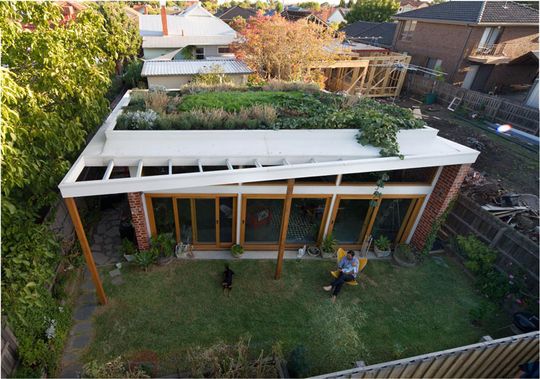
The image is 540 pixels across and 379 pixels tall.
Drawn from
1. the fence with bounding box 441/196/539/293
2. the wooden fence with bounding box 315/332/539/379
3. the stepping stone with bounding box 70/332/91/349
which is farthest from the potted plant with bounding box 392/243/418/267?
the stepping stone with bounding box 70/332/91/349

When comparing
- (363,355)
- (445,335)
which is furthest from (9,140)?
(445,335)

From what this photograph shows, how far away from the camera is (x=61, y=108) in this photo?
5355mm

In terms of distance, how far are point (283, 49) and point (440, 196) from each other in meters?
12.6

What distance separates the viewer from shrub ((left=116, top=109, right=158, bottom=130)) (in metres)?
7.21

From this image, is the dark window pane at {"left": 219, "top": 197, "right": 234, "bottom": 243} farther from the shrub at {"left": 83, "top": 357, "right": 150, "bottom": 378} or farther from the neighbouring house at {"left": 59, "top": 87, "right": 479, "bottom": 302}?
the shrub at {"left": 83, "top": 357, "right": 150, "bottom": 378}

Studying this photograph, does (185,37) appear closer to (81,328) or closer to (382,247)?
(382,247)

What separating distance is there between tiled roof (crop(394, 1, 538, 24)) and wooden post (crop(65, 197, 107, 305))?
28036mm

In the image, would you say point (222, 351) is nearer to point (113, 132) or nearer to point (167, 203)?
point (167, 203)

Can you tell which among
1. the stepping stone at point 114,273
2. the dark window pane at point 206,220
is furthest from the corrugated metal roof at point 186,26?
the stepping stone at point 114,273

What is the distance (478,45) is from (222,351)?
28.1m

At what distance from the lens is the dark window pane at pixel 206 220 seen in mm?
7675

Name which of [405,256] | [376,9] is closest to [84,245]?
[405,256]

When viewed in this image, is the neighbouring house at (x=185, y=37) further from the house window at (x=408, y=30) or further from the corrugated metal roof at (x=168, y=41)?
the house window at (x=408, y=30)

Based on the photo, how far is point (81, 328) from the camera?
20.4ft
